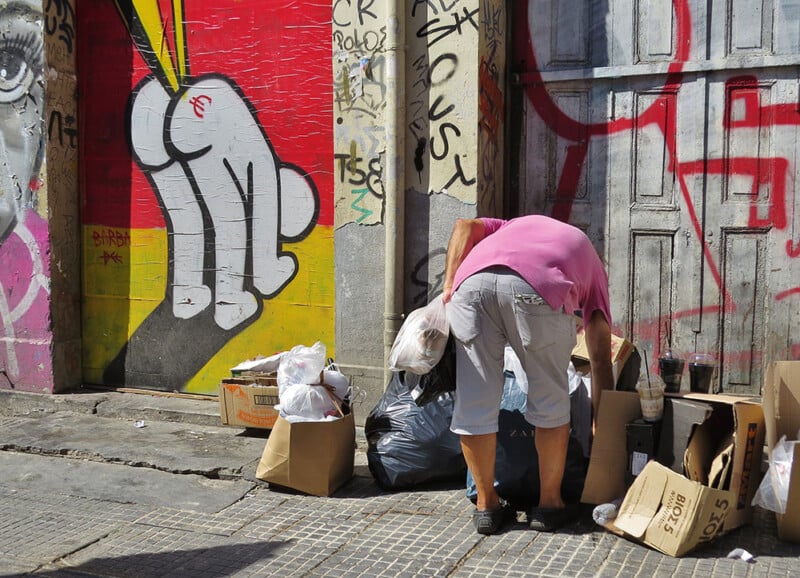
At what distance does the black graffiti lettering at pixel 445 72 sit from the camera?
554cm

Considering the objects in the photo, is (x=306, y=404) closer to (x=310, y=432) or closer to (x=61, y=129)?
(x=310, y=432)

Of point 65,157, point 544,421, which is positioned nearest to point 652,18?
point 544,421

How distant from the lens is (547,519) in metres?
4.26

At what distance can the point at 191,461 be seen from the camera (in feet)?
18.0

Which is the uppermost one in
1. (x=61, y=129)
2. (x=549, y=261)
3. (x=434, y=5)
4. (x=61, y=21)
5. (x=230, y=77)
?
(x=61, y=21)

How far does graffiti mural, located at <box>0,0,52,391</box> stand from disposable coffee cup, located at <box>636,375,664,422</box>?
4254mm

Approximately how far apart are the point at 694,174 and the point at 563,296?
176 cm

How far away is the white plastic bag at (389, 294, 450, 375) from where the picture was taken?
434 centimetres

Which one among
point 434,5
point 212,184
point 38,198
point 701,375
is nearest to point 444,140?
point 434,5

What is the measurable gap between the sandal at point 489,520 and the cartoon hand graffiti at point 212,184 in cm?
246

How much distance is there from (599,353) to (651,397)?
11.7 inches

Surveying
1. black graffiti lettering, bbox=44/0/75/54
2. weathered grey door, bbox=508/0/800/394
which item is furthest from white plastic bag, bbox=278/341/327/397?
black graffiti lettering, bbox=44/0/75/54

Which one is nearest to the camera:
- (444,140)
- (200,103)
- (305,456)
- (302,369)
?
(305,456)

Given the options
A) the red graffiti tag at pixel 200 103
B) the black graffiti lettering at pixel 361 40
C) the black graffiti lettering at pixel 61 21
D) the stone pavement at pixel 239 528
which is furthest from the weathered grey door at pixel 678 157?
the black graffiti lettering at pixel 61 21
